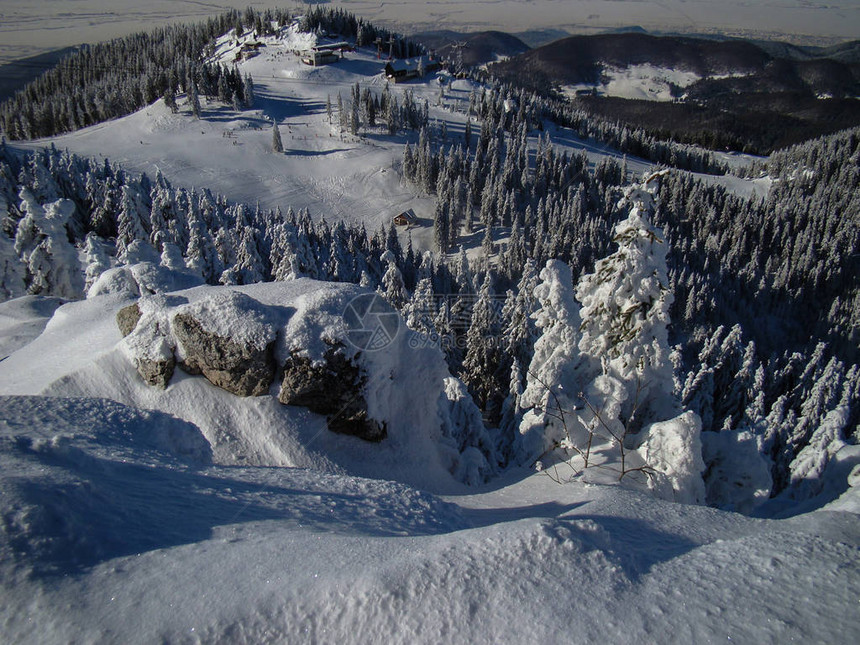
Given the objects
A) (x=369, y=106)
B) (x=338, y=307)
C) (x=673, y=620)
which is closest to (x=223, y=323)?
(x=338, y=307)

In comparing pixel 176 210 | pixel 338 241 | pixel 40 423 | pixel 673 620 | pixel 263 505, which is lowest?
pixel 338 241

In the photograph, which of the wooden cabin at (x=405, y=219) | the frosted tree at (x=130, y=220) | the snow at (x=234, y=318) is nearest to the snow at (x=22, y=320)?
the snow at (x=234, y=318)

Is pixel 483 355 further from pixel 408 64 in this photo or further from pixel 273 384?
pixel 408 64

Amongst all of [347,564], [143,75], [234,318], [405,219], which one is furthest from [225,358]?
[143,75]

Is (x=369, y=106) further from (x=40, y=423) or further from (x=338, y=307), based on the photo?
(x=40, y=423)

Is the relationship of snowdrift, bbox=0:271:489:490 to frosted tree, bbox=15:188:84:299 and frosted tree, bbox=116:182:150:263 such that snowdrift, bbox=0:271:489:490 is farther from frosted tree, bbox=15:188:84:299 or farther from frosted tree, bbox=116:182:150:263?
frosted tree, bbox=116:182:150:263

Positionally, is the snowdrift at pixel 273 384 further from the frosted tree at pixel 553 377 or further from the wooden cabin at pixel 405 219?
the wooden cabin at pixel 405 219
